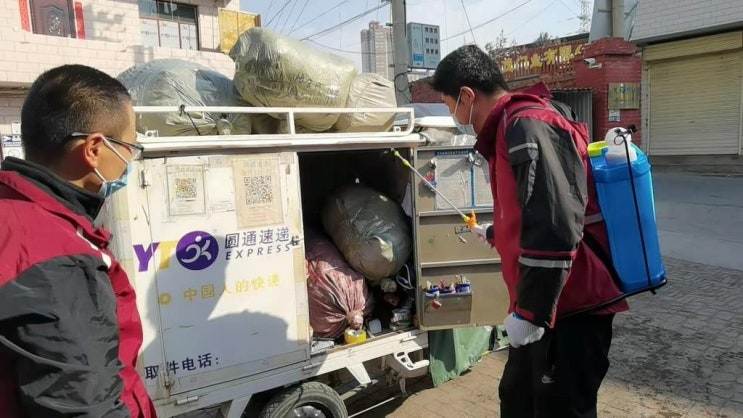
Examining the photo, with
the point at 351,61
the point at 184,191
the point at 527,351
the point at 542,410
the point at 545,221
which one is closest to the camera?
the point at 545,221

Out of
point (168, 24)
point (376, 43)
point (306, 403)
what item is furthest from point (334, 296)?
point (376, 43)

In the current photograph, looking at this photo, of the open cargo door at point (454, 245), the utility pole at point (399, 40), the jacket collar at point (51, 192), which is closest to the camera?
the jacket collar at point (51, 192)

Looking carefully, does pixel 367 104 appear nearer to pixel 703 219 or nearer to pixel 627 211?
pixel 627 211

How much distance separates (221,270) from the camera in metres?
2.65

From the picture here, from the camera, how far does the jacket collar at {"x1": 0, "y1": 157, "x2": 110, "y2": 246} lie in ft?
3.64

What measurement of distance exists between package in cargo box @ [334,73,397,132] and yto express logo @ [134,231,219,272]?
3.59 feet

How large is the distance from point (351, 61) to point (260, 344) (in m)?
1.75

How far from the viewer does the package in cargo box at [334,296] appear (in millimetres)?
3197

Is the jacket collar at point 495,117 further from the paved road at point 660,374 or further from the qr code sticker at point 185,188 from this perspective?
the paved road at point 660,374

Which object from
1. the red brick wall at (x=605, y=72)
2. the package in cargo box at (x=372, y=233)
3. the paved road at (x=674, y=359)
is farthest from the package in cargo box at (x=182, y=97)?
the red brick wall at (x=605, y=72)

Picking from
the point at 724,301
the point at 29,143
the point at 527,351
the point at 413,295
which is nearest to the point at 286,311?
the point at 413,295

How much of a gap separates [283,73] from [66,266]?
1.93 meters

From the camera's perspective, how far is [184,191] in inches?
99.3

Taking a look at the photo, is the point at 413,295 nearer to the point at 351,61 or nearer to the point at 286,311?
the point at 286,311
